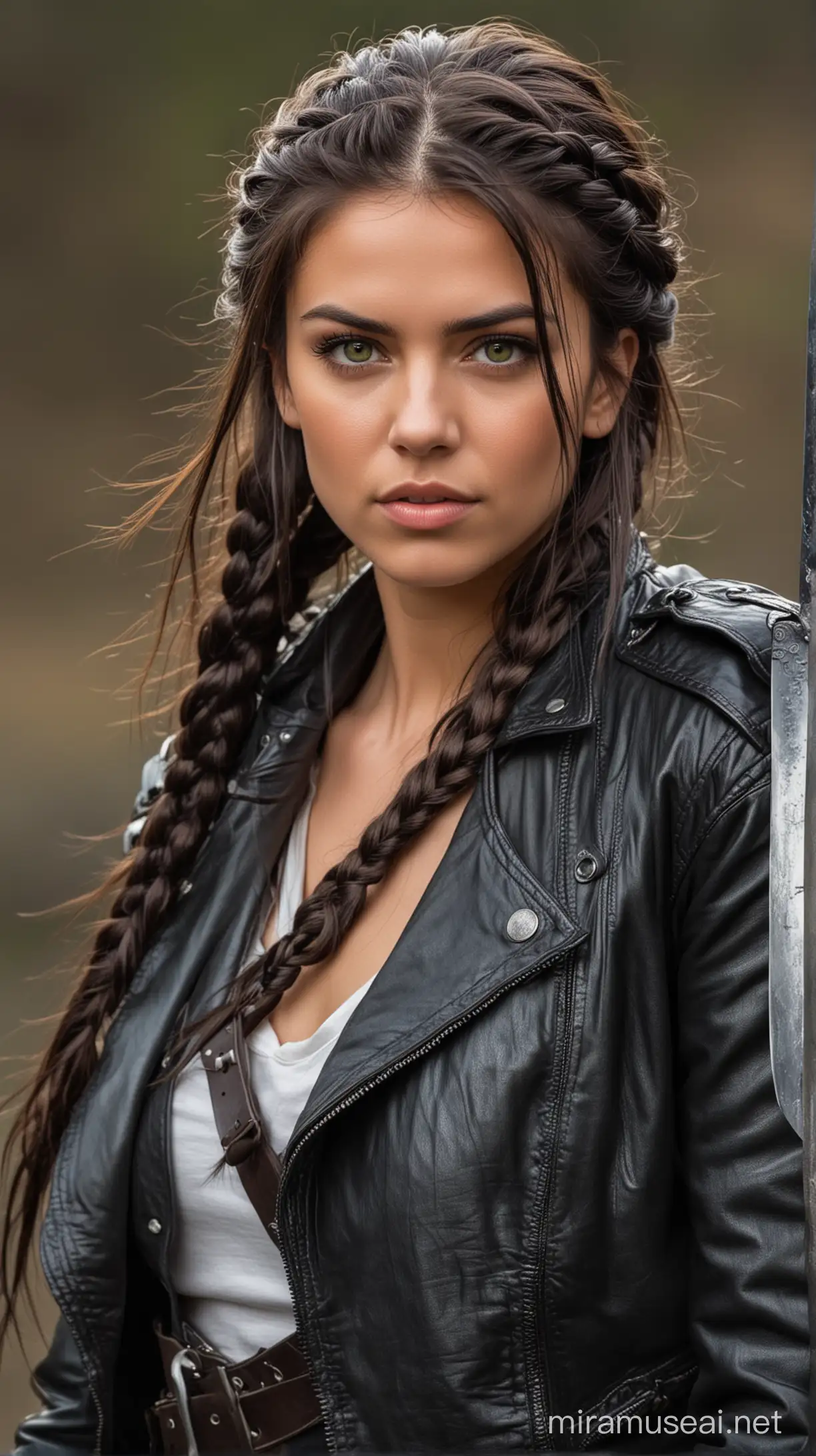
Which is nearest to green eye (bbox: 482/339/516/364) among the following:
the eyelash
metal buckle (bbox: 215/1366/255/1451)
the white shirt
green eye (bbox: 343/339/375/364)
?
the eyelash

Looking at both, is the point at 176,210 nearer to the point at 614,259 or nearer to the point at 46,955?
the point at 46,955

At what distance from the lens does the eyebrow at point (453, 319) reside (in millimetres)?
1497

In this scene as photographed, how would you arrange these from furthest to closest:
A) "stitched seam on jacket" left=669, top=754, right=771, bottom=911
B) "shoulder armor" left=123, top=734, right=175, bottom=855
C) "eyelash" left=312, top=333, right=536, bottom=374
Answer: "shoulder armor" left=123, top=734, right=175, bottom=855
"eyelash" left=312, top=333, right=536, bottom=374
"stitched seam on jacket" left=669, top=754, right=771, bottom=911

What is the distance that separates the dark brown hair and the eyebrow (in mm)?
15

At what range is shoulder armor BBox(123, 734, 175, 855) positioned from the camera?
209 cm

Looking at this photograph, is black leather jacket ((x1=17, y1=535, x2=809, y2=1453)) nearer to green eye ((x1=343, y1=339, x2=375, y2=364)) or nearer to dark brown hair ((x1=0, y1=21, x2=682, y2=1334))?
dark brown hair ((x1=0, y1=21, x2=682, y2=1334))

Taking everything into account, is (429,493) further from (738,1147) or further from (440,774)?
(738,1147)

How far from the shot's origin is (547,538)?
1703 mm

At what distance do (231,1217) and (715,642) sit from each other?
0.77 m

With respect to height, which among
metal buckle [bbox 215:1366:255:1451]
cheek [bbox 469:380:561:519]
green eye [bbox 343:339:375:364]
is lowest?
metal buckle [bbox 215:1366:255:1451]

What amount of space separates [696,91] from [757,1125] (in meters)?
6.23

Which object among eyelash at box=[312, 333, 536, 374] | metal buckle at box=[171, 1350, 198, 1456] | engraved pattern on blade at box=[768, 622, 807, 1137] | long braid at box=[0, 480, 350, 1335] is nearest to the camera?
engraved pattern on blade at box=[768, 622, 807, 1137]

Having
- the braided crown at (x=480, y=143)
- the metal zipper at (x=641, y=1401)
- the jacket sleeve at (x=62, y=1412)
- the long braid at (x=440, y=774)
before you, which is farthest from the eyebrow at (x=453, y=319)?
the jacket sleeve at (x=62, y=1412)

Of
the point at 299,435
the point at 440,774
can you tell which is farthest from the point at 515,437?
the point at 299,435
